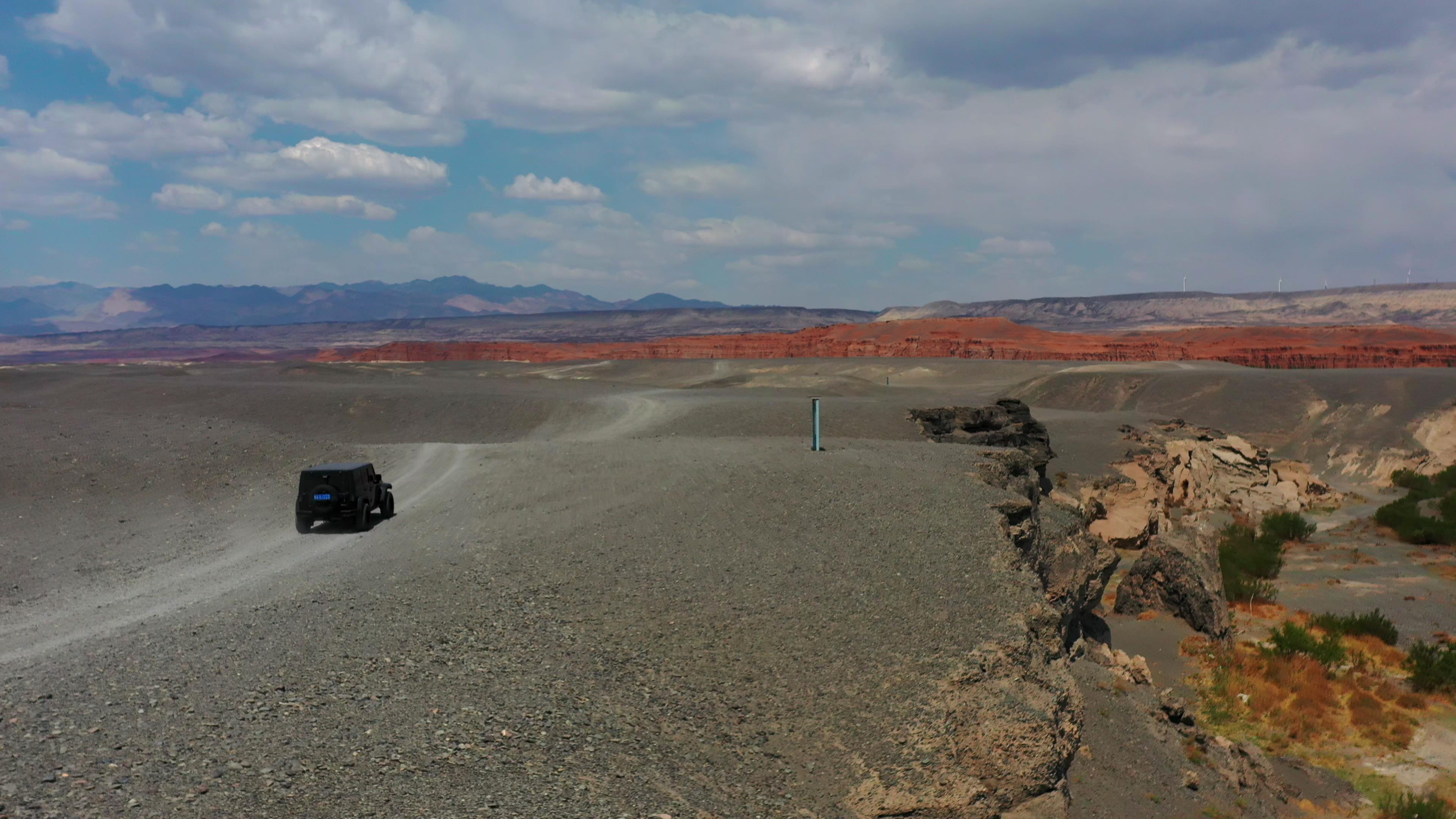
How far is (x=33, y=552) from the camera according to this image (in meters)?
13.9

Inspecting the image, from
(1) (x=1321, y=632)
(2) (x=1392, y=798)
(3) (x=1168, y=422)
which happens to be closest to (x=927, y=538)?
(2) (x=1392, y=798)

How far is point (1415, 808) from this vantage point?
1136 centimetres

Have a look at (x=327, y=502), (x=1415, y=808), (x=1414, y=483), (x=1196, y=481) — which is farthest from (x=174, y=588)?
(x=1414, y=483)

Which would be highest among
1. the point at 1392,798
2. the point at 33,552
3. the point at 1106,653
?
the point at 33,552

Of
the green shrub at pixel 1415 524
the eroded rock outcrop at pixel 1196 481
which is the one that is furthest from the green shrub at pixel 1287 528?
the green shrub at pixel 1415 524

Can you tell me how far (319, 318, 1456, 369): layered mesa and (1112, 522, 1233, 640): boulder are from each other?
6826 centimetres

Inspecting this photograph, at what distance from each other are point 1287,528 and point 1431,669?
40.2 ft

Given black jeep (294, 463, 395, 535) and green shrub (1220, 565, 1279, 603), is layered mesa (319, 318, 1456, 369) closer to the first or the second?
green shrub (1220, 565, 1279, 603)

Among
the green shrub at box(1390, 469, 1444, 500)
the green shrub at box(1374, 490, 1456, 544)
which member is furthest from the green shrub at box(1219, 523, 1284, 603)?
the green shrub at box(1390, 469, 1444, 500)

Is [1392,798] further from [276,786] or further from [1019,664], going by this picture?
[276,786]

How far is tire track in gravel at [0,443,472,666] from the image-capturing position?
9133mm

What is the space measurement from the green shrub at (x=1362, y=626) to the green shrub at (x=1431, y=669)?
127 centimetres

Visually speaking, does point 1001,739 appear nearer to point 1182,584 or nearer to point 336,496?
point 336,496

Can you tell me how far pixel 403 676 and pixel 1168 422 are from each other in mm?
37058
